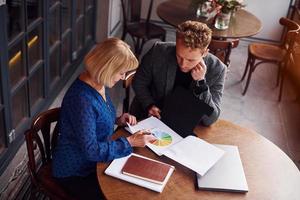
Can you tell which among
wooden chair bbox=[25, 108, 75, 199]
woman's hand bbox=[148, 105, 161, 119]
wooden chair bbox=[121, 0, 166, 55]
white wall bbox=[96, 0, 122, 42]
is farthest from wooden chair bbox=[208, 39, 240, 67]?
wooden chair bbox=[25, 108, 75, 199]

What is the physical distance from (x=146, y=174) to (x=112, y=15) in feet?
10.7

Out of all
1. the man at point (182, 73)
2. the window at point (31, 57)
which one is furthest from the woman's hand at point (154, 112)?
the window at point (31, 57)

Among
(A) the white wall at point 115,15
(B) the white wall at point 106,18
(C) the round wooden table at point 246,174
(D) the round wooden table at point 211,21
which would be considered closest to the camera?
(C) the round wooden table at point 246,174

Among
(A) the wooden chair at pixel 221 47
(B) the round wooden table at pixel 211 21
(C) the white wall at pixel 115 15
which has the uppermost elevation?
(B) the round wooden table at pixel 211 21

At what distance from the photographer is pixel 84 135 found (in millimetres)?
1702

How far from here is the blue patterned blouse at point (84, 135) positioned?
5.64ft

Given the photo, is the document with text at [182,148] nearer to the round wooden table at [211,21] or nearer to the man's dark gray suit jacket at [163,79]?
the man's dark gray suit jacket at [163,79]

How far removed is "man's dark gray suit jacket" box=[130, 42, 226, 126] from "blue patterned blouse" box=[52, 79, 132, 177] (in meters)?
0.44

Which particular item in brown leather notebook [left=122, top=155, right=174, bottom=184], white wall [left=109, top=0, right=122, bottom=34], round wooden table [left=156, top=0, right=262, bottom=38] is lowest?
white wall [left=109, top=0, right=122, bottom=34]

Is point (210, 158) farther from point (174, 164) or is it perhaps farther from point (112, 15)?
point (112, 15)

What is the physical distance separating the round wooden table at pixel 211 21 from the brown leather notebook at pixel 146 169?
1.99 m

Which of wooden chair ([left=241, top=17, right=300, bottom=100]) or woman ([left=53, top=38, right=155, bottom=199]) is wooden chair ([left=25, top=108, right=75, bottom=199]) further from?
wooden chair ([left=241, top=17, right=300, bottom=100])

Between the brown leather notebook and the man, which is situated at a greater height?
the man

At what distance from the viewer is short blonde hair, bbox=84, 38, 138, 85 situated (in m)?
1.71
